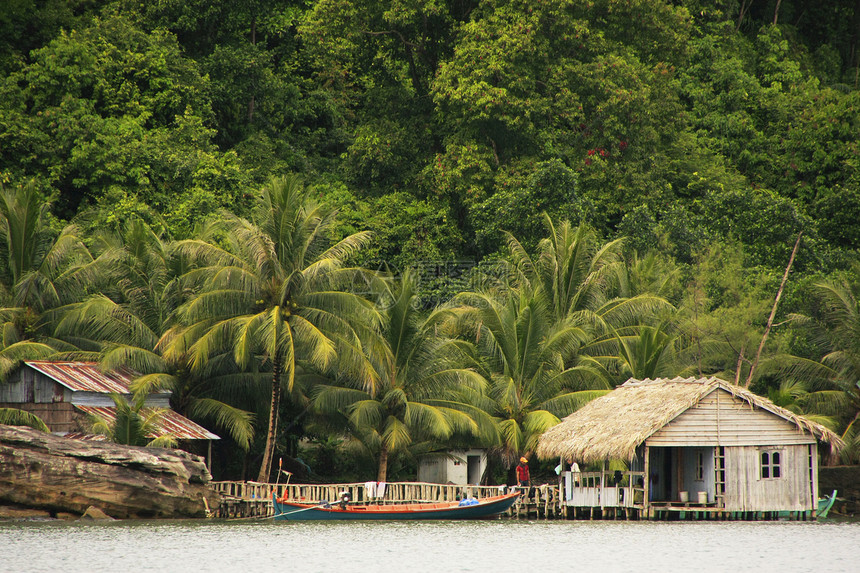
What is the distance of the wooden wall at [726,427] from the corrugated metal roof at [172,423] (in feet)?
38.3

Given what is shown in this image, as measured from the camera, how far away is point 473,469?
3341 cm

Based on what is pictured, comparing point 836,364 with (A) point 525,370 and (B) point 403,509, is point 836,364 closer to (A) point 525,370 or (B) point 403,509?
(A) point 525,370

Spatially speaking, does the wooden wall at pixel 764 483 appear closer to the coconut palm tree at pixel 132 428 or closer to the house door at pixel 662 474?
the house door at pixel 662 474

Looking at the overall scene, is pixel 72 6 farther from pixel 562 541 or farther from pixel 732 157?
pixel 562 541

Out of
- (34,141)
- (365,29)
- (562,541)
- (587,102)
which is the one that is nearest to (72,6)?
(34,141)

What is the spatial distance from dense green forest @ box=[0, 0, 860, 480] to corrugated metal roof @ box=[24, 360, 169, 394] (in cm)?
61

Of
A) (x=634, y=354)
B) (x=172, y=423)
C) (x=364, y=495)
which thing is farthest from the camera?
(x=634, y=354)

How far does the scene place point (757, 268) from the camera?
37656 mm

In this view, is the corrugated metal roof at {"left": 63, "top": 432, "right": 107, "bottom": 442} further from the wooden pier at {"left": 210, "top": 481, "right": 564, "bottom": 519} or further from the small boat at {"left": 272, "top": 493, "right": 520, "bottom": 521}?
the small boat at {"left": 272, "top": 493, "right": 520, "bottom": 521}

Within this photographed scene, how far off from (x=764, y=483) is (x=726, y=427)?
1.68 meters

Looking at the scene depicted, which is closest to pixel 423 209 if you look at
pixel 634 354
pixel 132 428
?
pixel 634 354

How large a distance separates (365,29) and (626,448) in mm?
24380

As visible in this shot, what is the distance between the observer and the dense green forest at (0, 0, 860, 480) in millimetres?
29844

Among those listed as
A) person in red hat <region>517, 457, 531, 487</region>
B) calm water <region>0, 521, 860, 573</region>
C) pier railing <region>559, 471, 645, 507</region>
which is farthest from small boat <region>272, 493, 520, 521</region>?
pier railing <region>559, 471, 645, 507</region>
